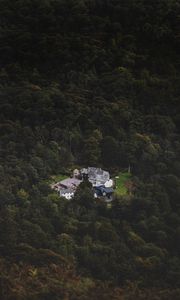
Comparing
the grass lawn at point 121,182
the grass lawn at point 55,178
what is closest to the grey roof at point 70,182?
the grass lawn at point 55,178

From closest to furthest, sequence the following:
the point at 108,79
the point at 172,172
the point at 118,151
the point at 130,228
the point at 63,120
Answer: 1. the point at 130,228
2. the point at 172,172
3. the point at 118,151
4. the point at 63,120
5. the point at 108,79

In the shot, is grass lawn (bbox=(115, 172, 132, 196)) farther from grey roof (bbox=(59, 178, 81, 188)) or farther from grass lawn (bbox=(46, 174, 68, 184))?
grass lawn (bbox=(46, 174, 68, 184))

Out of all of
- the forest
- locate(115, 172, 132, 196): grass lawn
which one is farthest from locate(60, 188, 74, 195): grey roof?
locate(115, 172, 132, 196): grass lawn

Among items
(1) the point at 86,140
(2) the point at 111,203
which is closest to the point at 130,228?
(2) the point at 111,203

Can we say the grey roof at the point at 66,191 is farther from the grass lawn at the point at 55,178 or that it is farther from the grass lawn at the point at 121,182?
the grass lawn at the point at 121,182

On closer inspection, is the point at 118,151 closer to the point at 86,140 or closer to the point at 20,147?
the point at 86,140

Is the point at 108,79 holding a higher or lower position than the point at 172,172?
higher

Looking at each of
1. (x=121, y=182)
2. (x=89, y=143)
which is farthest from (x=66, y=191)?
(x=89, y=143)
